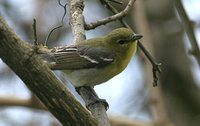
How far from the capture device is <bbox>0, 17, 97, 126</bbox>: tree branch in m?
2.08

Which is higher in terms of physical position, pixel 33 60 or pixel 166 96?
pixel 166 96

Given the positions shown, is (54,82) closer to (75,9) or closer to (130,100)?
(75,9)

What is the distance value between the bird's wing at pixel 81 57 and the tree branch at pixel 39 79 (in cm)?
162

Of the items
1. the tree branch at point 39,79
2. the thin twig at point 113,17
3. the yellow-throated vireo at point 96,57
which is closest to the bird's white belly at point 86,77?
the yellow-throated vireo at point 96,57

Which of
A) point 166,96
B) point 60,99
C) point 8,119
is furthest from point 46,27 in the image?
point 60,99

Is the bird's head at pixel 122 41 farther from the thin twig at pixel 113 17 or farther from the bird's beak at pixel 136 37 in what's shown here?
the thin twig at pixel 113 17

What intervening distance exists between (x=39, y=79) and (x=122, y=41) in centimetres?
251

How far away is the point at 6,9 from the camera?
568cm

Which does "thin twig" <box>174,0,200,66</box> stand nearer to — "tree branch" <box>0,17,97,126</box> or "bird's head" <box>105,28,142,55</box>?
"tree branch" <box>0,17,97,126</box>

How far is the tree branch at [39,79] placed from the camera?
208 centimetres

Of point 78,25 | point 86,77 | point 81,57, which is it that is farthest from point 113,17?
point 81,57

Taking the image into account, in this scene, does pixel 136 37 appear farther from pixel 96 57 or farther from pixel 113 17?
pixel 113 17

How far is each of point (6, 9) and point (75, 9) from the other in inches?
74.3

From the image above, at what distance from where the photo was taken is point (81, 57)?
4488mm
